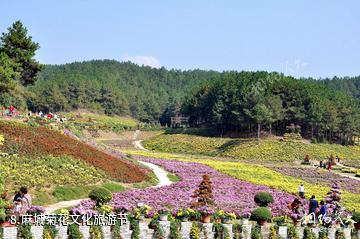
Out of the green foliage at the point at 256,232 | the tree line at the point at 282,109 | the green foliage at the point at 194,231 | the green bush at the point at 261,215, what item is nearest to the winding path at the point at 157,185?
the green foliage at the point at 194,231

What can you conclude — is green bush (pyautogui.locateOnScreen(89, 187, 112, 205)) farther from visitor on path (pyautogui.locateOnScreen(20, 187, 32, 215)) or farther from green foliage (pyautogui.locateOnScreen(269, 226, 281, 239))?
green foliage (pyautogui.locateOnScreen(269, 226, 281, 239))

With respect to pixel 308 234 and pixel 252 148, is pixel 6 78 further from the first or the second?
pixel 252 148

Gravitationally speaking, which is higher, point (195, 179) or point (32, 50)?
point (32, 50)

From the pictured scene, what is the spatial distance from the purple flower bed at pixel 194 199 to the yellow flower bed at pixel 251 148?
31.3 meters

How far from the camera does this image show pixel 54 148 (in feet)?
115

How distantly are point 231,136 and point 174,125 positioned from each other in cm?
3628

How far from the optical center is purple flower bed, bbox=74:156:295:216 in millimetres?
27016

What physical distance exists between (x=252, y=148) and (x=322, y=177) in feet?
81.4

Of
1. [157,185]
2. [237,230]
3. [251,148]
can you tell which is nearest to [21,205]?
[237,230]

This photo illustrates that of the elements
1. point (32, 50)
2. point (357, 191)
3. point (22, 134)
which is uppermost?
point (32, 50)

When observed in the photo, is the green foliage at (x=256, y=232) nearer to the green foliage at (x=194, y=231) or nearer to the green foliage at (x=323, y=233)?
the green foliage at (x=194, y=231)

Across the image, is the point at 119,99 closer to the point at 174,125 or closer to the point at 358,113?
the point at 174,125

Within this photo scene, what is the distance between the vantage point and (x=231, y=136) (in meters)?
93.6

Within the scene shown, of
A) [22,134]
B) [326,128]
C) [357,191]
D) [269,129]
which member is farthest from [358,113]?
[22,134]
